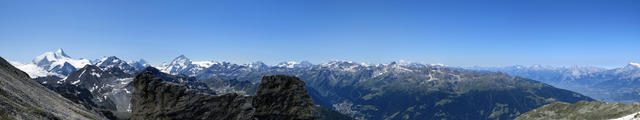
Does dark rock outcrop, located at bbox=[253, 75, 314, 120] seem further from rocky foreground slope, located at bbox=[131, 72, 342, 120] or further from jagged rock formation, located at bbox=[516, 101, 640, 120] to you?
jagged rock formation, located at bbox=[516, 101, 640, 120]

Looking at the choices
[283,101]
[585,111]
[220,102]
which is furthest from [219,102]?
[585,111]

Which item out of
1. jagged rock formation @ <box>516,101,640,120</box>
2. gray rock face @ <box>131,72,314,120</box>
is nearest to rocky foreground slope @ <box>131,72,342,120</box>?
gray rock face @ <box>131,72,314,120</box>

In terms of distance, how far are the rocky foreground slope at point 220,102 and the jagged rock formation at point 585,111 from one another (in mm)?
147108

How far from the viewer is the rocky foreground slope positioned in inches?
1706

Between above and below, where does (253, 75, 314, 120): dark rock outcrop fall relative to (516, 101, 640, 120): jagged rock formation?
above

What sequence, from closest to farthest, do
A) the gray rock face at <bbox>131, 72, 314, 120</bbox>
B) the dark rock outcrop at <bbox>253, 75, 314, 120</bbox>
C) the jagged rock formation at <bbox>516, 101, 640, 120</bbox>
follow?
the gray rock face at <bbox>131, 72, 314, 120</bbox>, the dark rock outcrop at <bbox>253, 75, 314, 120</bbox>, the jagged rock formation at <bbox>516, 101, 640, 120</bbox>

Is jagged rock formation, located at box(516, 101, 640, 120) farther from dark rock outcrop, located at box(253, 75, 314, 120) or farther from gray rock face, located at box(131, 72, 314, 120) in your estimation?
gray rock face, located at box(131, 72, 314, 120)

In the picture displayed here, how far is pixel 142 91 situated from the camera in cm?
4712

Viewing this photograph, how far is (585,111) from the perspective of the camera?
165 meters

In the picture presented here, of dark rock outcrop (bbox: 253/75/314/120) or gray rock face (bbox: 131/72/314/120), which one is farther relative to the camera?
dark rock outcrop (bbox: 253/75/314/120)

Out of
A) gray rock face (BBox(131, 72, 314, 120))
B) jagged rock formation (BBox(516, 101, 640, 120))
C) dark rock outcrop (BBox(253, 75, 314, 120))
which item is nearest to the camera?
gray rock face (BBox(131, 72, 314, 120))

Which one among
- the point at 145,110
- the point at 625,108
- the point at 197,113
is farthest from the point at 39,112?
the point at 625,108

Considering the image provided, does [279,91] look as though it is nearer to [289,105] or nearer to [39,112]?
[289,105]

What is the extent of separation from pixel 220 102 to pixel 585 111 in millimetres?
192523
